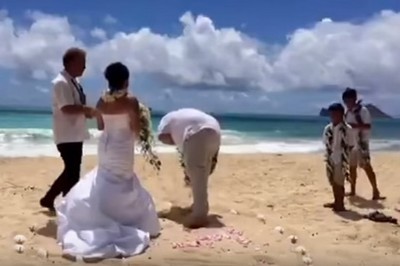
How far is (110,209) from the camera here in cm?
598

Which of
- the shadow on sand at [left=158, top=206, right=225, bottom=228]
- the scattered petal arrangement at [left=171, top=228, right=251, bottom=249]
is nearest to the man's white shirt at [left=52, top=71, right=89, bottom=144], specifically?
the shadow on sand at [left=158, top=206, right=225, bottom=228]

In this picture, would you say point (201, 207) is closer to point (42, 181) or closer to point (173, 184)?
point (173, 184)

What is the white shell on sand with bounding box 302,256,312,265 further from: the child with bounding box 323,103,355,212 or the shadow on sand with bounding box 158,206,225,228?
the child with bounding box 323,103,355,212

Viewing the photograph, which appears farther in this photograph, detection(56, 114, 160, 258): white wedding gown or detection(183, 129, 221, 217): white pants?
detection(183, 129, 221, 217): white pants

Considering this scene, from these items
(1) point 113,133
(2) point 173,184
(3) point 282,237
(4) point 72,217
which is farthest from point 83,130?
(2) point 173,184

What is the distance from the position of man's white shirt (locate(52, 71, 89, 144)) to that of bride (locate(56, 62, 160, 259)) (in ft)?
1.73

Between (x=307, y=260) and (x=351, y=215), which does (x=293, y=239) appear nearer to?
(x=307, y=260)

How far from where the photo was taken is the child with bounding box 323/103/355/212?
323 inches

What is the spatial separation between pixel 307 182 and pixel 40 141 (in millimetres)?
12389

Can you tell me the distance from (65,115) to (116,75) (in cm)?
96

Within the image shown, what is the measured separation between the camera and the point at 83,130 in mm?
6938

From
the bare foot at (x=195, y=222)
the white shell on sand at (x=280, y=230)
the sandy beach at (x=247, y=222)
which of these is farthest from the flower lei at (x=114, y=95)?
the white shell on sand at (x=280, y=230)

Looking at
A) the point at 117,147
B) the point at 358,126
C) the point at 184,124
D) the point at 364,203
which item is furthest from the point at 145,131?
the point at 364,203

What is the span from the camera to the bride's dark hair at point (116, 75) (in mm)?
6047
